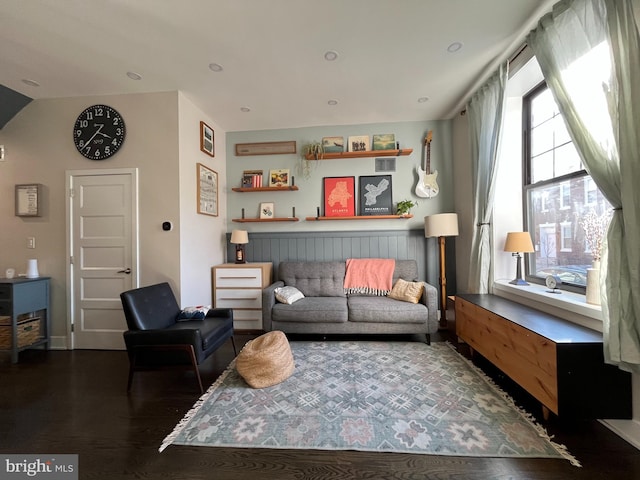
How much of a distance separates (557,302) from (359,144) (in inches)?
107

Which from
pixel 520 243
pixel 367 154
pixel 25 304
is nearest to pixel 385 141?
pixel 367 154

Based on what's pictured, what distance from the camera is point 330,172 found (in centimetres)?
348

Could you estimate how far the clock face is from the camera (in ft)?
8.58

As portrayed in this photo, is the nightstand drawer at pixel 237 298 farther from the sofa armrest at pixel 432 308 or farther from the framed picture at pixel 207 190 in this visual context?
the sofa armrest at pixel 432 308

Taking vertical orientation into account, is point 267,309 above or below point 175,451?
above

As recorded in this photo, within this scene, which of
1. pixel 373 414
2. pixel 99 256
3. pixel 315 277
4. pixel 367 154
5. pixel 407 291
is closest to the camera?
pixel 373 414

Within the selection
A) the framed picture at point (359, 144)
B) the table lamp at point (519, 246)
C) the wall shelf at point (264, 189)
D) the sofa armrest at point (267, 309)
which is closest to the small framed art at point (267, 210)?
the wall shelf at point (264, 189)

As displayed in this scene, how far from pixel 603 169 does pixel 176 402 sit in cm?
315

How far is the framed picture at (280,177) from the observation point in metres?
3.51

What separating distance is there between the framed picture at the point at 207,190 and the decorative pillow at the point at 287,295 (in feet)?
4.54

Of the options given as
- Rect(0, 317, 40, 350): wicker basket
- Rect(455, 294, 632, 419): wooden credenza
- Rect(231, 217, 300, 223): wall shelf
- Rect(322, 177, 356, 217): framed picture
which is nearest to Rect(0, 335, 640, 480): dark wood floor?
Rect(455, 294, 632, 419): wooden credenza

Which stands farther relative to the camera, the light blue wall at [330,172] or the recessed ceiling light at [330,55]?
the light blue wall at [330,172]

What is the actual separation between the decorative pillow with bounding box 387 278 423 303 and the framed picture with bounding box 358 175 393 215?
3.51 feet

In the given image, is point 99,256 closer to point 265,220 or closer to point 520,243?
point 265,220
